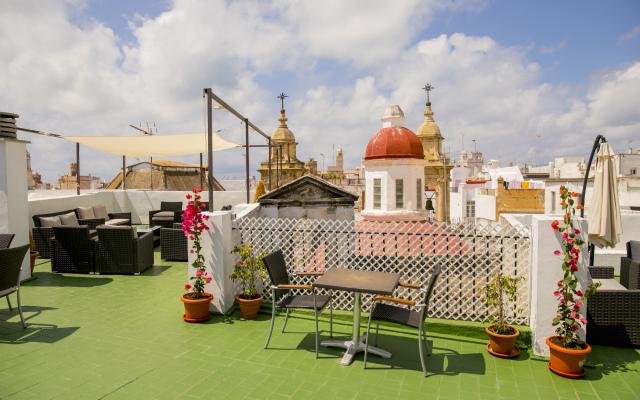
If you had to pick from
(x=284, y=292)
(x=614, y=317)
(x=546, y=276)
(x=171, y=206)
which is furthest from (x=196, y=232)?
(x=171, y=206)

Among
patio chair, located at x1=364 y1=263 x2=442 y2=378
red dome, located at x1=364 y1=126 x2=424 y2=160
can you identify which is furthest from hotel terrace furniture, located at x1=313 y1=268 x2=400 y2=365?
red dome, located at x1=364 y1=126 x2=424 y2=160

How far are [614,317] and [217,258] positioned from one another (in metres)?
4.69

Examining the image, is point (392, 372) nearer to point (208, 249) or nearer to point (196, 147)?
point (208, 249)

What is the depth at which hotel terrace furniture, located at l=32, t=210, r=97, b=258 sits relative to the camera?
7.28m

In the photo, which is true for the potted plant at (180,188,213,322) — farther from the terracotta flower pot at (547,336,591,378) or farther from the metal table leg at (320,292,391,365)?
the terracotta flower pot at (547,336,591,378)

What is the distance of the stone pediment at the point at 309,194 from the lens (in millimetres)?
8047

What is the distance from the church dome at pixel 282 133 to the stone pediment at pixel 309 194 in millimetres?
21022

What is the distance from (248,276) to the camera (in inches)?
193

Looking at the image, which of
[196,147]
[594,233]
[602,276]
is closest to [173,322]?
[594,233]

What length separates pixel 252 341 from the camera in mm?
4211

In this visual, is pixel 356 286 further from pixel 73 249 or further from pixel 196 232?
pixel 73 249

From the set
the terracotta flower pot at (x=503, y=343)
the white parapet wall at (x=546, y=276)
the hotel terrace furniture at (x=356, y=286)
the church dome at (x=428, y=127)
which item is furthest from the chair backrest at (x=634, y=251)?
the church dome at (x=428, y=127)

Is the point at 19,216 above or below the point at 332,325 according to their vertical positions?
above

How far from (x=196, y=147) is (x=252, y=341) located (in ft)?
27.6
